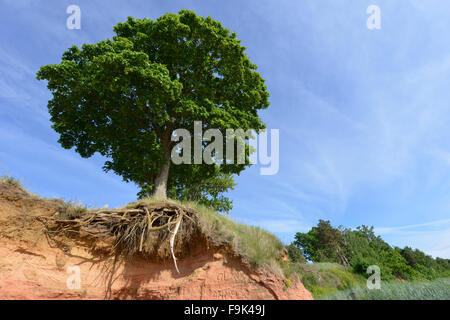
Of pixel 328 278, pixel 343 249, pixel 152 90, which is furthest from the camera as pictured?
pixel 343 249

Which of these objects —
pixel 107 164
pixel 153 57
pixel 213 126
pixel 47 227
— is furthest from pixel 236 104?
pixel 47 227

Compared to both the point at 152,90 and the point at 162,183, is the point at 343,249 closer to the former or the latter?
the point at 162,183

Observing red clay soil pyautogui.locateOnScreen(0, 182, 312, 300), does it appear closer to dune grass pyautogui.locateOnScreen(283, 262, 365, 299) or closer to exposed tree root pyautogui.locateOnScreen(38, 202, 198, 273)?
exposed tree root pyautogui.locateOnScreen(38, 202, 198, 273)

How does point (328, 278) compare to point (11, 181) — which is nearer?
point (11, 181)

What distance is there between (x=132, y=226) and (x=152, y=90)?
6.33 m

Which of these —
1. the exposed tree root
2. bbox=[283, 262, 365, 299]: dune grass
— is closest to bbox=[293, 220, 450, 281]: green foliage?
bbox=[283, 262, 365, 299]: dune grass

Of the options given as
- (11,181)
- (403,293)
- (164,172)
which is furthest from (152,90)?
(403,293)

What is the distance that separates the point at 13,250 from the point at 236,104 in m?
12.2

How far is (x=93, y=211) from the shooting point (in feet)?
24.3

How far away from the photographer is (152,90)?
33.5ft

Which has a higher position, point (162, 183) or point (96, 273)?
point (162, 183)

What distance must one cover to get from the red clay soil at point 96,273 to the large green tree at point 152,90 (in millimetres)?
4790

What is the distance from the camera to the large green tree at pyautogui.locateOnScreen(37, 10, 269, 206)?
10.1 meters
